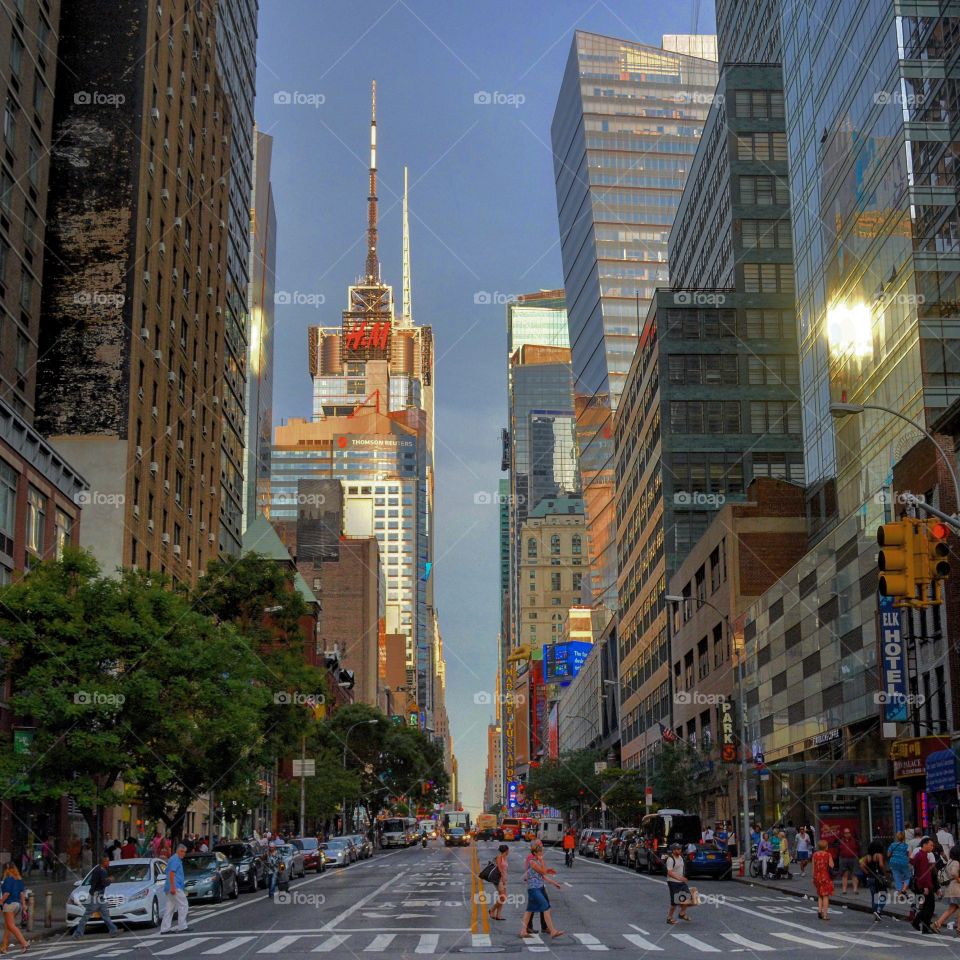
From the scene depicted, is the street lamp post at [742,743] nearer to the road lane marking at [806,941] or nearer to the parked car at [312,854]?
the parked car at [312,854]

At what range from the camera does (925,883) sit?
25.2m

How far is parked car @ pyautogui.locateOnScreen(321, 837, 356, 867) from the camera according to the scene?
64.6 m

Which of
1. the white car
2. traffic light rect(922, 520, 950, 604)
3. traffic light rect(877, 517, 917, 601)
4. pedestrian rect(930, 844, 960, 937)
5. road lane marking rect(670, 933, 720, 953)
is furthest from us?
the white car

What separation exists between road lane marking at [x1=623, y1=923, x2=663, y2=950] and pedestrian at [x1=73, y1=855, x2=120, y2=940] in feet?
37.9

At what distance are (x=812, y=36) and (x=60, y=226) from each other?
4075 cm

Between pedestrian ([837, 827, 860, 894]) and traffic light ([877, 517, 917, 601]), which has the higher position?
traffic light ([877, 517, 917, 601])

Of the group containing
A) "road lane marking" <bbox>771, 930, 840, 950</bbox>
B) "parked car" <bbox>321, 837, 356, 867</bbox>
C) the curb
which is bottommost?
"parked car" <bbox>321, 837, 356, 867</bbox>

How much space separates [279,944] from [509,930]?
513cm

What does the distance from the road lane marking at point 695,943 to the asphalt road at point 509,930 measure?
0.06 ft

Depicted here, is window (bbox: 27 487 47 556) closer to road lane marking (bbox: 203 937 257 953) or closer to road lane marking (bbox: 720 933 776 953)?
road lane marking (bbox: 203 937 257 953)

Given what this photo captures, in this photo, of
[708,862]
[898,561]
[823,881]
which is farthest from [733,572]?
[898,561]

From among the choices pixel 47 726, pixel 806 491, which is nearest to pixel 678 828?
pixel 47 726

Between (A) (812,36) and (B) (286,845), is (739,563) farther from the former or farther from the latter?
(B) (286,845)

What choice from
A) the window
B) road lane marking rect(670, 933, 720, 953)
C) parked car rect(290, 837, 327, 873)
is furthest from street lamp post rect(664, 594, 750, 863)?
the window
